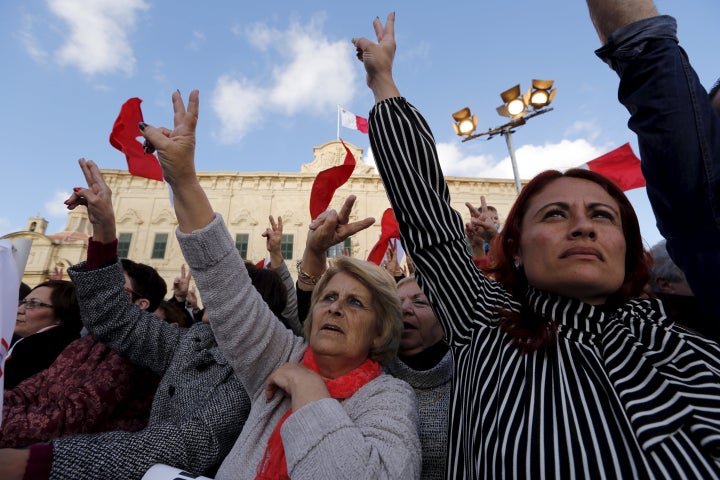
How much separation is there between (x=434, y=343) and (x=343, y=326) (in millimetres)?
880

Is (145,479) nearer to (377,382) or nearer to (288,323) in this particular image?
(377,382)

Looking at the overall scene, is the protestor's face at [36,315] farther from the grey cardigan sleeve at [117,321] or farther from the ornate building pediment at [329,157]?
the ornate building pediment at [329,157]

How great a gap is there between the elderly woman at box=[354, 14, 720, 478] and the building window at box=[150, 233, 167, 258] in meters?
21.0

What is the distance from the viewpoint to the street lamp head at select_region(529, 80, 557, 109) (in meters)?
8.30

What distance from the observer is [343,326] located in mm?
2111

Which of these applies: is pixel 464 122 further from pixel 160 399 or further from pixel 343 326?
pixel 160 399

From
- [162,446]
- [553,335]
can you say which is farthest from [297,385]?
[553,335]

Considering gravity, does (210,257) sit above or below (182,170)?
below

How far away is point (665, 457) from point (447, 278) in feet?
2.79

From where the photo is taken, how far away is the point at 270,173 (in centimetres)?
2148

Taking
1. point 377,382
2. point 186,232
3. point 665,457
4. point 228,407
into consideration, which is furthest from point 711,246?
point 228,407

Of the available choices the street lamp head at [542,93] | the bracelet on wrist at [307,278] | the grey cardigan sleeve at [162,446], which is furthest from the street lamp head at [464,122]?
the grey cardigan sleeve at [162,446]

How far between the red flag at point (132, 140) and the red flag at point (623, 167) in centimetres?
683

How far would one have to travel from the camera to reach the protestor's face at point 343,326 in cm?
204
